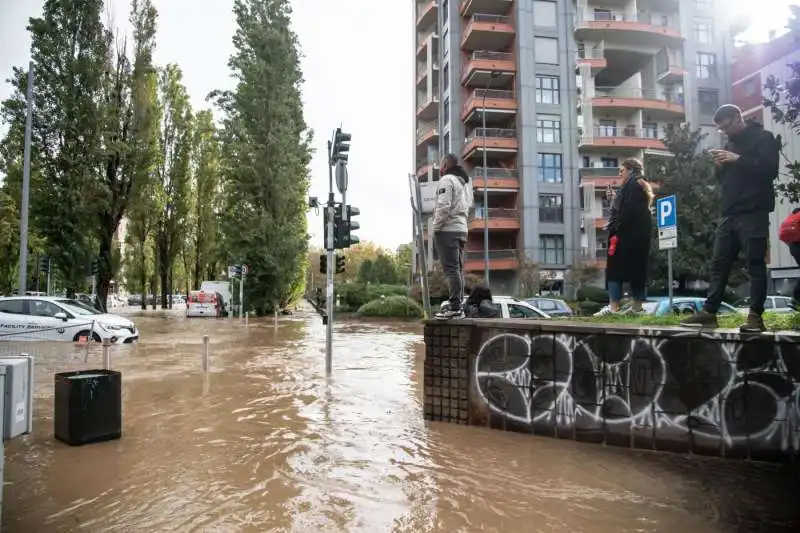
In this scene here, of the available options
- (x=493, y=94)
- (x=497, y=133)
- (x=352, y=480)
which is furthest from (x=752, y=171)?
(x=493, y=94)

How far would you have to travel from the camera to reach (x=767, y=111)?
30.6m

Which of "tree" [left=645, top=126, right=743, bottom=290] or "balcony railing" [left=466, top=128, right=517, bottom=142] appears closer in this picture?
"tree" [left=645, top=126, right=743, bottom=290]

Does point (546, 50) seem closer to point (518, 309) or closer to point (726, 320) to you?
point (518, 309)

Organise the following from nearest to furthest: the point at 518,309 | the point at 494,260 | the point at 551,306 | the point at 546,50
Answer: the point at 518,309, the point at 551,306, the point at 494,260, the point at 546,50

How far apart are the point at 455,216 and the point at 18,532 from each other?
16.3 feet

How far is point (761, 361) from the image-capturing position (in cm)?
473

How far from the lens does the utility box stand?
3078 millimetres

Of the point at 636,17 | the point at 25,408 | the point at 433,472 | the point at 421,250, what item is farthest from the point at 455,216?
the point at 636,17

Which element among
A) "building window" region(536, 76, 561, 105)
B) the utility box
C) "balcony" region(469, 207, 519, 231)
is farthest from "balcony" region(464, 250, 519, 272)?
the utility box

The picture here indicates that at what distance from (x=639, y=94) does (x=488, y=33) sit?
12.9m

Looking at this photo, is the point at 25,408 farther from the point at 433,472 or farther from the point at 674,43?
the point at 674,43

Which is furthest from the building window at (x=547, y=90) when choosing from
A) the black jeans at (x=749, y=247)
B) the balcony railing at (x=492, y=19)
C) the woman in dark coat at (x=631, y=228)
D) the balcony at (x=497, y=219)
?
the black jeans at (x=749, y=247)

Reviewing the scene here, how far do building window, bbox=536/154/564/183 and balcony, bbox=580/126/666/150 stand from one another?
224 centimetres

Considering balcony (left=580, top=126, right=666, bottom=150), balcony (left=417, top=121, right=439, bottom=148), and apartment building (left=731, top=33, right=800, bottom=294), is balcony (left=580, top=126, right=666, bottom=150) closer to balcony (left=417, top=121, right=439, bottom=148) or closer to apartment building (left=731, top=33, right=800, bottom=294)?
apartment building (left=731, top=33, right=800, bottom=294)
